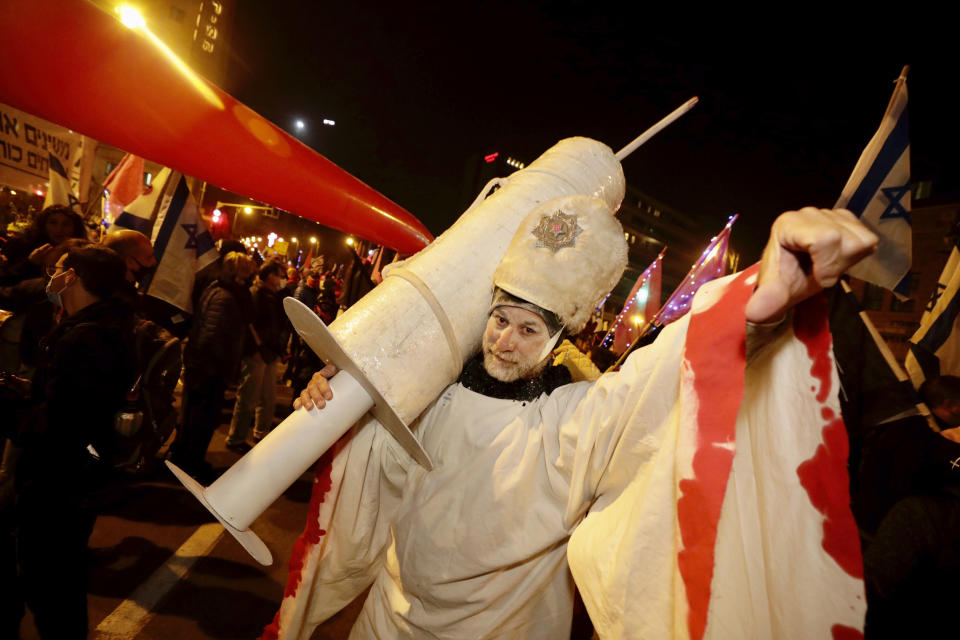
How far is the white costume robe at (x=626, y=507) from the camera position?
1041 millimetres

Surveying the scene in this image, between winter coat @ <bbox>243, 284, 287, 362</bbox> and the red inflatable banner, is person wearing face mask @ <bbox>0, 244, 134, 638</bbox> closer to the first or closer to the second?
the red inflatable banner

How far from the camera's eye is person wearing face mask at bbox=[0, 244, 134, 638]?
2318mm

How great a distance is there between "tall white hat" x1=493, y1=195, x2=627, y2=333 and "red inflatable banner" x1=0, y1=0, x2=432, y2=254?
Result: 1205 millimetres

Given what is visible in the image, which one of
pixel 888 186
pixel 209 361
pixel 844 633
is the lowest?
pixel 209 361

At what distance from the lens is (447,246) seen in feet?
5.70

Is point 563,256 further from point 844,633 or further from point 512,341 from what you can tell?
point 844,633

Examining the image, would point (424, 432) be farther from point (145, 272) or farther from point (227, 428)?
point (227, 428)

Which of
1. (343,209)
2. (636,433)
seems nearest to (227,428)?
(343,209)

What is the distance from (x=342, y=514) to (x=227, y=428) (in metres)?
5.54

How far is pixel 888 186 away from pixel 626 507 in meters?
3.22

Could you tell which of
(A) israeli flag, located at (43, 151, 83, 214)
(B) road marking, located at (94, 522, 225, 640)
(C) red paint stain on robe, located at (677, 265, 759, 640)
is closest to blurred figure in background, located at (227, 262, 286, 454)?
(B) road marking, located at (94, 522, 225, 640)

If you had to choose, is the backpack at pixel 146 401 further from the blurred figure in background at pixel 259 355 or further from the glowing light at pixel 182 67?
the blurred figure in background at pixel 259 355

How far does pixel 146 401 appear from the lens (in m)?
2.91

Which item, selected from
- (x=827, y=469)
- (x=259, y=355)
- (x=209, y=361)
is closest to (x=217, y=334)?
(x=209, y=361)
